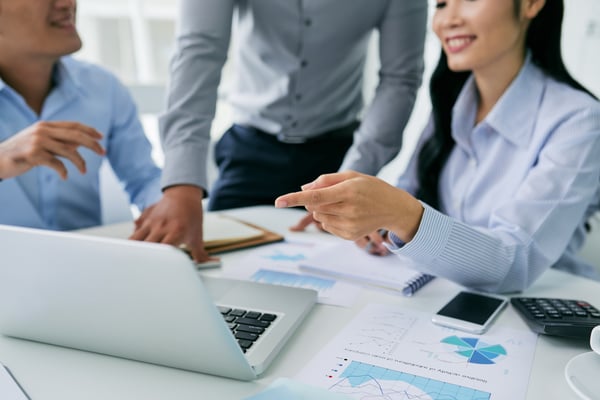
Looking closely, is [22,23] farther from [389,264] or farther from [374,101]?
[389,264]

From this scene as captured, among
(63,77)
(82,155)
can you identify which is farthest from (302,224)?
(63,77)

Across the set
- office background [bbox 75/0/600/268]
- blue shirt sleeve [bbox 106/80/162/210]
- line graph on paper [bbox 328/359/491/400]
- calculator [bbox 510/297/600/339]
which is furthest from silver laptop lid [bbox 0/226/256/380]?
office background [bbox 75/0/600/268]

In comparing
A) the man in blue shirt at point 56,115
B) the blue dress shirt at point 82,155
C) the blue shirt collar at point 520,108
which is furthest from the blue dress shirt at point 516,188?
the blue dress shirt at point 82,155

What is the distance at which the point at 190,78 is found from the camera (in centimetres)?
137

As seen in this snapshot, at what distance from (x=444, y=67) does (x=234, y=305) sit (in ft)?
3.01

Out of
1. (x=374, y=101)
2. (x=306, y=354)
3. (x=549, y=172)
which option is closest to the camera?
(x=306, y=354)

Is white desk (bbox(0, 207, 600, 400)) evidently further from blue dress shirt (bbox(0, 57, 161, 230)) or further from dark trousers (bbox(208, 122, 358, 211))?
dark trousers (bbox(208, 122, 358, 211))

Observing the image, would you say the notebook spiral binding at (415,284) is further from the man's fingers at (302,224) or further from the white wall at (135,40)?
the white wall at (135,40)

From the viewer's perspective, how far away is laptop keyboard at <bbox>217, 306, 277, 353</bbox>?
28.8 inches

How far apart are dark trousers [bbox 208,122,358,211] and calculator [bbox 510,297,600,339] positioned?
3.05ft

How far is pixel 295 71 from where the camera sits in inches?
65.5

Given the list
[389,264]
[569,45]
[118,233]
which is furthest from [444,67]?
[569,45]

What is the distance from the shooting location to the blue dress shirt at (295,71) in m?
1.35

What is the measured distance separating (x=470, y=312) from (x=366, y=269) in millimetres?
237
